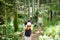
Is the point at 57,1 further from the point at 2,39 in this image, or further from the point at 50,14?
the point at 2,39

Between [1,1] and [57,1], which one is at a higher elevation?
[1,1]

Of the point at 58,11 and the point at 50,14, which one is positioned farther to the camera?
the point at 50,14

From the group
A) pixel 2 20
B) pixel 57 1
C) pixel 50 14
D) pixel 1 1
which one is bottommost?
pixel 50 14

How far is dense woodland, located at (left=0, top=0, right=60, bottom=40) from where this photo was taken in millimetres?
10773

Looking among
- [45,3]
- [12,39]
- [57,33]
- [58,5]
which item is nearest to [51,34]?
[57,33]

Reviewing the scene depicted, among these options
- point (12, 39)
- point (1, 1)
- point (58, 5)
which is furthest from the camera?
point (58, 5)

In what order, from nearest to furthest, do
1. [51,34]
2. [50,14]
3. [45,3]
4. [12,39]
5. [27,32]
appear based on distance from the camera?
[27,32], [12,39], [51,34], [50,14], [45,3]

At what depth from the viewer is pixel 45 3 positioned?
3241 centimetres

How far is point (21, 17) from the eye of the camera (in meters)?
25.3

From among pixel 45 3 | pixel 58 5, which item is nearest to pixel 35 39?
pixel 58 5

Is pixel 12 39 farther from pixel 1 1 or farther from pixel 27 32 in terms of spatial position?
pixel 1 1

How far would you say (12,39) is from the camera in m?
11.7

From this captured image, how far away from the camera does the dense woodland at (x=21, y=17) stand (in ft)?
35.3

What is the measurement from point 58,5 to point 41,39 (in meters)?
12.4
